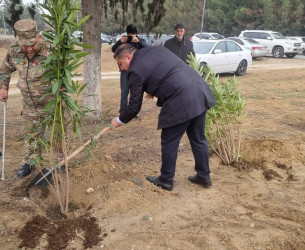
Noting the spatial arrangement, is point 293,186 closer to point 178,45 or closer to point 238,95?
point 238,95

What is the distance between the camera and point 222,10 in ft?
139

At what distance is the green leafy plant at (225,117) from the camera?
4535 millimetres

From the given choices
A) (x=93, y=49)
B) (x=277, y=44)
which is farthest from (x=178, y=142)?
(x=277, y=44)

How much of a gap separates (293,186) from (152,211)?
5.93 feet

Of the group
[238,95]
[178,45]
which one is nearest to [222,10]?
[178,45]

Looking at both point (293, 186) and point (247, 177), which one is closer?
point (293, 186)

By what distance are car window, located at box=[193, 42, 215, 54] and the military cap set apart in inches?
395

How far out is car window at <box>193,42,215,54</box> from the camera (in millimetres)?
13375

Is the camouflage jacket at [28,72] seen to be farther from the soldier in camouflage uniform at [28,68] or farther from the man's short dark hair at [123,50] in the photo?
the man's short dark hair at [123,50]

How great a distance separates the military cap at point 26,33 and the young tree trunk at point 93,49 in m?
2.29

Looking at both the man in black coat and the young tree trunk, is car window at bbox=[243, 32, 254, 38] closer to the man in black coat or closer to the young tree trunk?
the young tree trunk

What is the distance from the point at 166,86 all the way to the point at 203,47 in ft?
34.2

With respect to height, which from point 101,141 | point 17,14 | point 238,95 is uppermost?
point 17,14

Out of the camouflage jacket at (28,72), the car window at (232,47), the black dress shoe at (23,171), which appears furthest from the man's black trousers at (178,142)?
the car window at (232,47)
